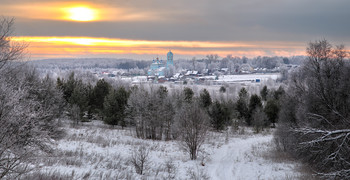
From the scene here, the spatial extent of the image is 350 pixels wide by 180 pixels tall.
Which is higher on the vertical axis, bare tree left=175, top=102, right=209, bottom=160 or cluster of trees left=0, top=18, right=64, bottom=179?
cluster of trees left=0, top=18, right=64, bottom=179

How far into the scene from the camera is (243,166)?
66.4 feet

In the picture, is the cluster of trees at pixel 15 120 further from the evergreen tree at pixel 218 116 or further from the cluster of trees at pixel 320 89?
the evergreen tree at pixel 218 116

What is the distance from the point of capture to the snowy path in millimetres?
17500

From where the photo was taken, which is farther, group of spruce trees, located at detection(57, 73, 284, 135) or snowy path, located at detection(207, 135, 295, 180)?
group of spruce trees, located at detection(57, 73, 284, 135)

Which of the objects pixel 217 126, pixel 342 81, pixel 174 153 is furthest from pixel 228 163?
pixel 217 126

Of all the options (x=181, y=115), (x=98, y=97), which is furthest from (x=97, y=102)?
(x=181, y=115)

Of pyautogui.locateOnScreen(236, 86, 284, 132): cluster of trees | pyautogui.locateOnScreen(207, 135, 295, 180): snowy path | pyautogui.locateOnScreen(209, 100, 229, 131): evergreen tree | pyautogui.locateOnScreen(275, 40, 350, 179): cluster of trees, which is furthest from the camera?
pyautogui.locateOnScreen(236, 86, 284, 132): cluster of trees

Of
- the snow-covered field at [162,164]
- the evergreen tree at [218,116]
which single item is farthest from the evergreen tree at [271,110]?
the snow-covered field at [162,164]

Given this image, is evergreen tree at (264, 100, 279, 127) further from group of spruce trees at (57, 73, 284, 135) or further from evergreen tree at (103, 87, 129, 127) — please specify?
evergreen tree at (103, 87, 129, 127)

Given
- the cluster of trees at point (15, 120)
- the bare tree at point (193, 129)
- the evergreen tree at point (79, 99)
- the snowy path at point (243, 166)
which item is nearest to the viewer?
the cluster of trees at point (15, 120)

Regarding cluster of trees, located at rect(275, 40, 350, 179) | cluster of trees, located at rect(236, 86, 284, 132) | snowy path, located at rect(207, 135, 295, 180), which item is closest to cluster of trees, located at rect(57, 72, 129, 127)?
snowy path, located at rect(207, 135, 295, 180)

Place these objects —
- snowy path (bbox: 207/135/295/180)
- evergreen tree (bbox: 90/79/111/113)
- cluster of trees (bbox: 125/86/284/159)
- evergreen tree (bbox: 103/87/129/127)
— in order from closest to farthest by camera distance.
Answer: snowy path (bbox: 207/135/295/180)
cluster of trees (bbox: 125/86/284/159)
evergreen tree (bbox: 103/87/129/127)
evergreen tree (bbox: 90/79/111/113)

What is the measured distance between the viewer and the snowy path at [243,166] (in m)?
17.5

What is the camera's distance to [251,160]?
73.0 ft
